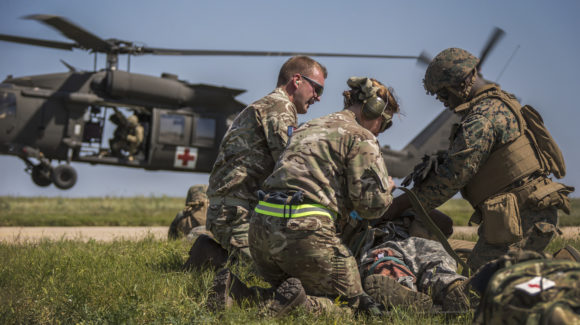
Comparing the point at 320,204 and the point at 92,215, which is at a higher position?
the point at 320,204

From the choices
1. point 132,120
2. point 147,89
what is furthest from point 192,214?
point 132,120

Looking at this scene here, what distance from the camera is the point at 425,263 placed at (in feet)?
13.6

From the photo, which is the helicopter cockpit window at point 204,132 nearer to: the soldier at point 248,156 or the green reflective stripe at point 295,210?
the soldier at point 248,156

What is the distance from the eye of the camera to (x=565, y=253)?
13.4 feet

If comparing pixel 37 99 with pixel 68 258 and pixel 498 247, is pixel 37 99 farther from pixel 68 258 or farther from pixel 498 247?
pixel 498 247

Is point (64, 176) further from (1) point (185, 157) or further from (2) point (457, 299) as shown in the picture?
(2) point (457, 299)

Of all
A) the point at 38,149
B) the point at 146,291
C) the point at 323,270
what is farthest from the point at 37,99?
the point at 323,270

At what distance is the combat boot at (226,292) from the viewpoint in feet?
11.2

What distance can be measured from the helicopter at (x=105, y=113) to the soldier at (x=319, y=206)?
1121 cm

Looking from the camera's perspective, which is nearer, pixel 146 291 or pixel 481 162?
pixel 146 291

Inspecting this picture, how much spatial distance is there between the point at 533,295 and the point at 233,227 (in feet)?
9.58

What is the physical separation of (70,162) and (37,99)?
199 centimetres

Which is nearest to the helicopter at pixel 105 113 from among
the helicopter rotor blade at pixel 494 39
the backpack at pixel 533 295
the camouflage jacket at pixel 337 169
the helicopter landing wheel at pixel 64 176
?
the helicopter landing wheel at pixel 64 176

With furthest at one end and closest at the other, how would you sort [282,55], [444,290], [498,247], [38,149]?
[38,149] → [282,55] → [498,247] → [444,290]
